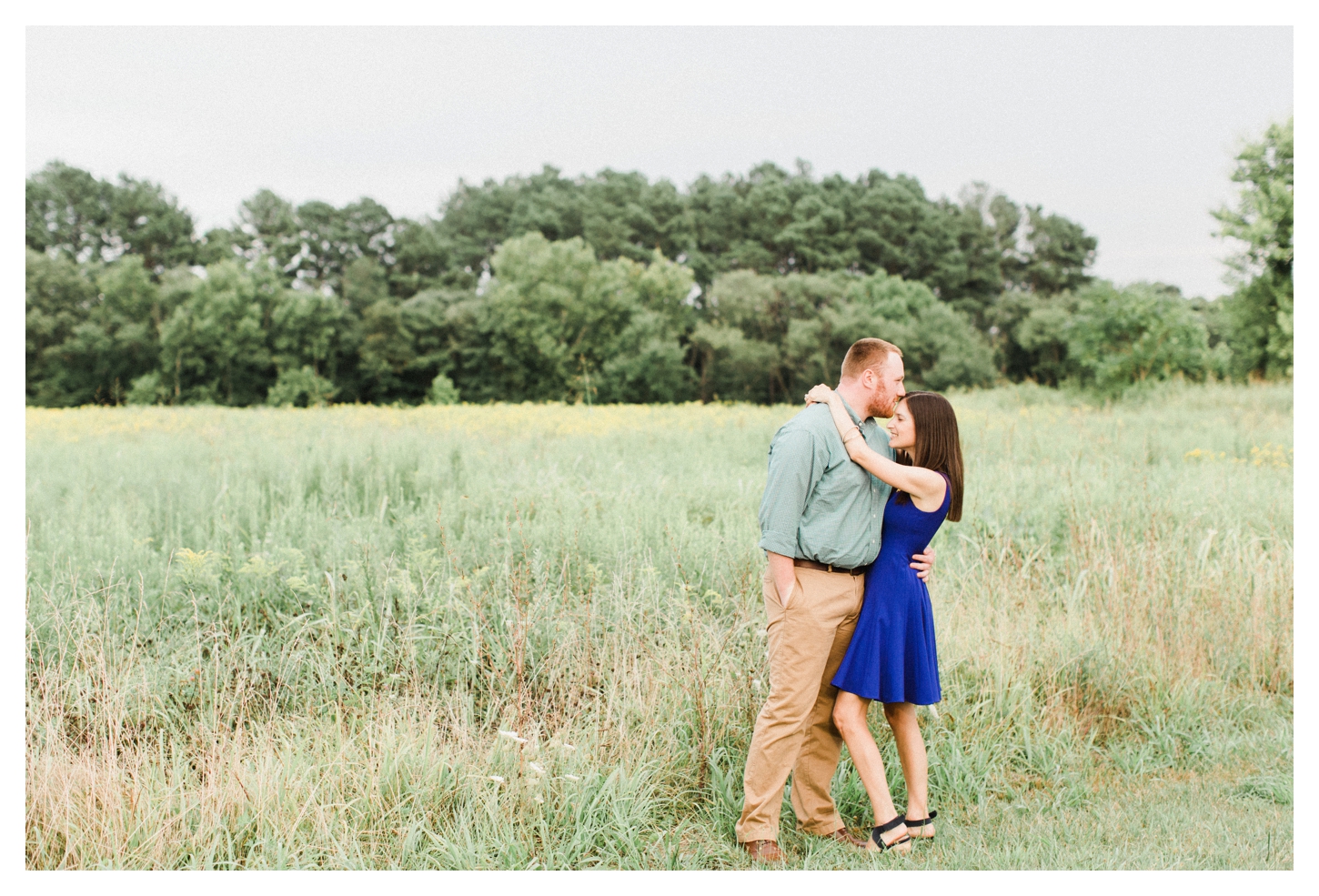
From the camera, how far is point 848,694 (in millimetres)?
3502

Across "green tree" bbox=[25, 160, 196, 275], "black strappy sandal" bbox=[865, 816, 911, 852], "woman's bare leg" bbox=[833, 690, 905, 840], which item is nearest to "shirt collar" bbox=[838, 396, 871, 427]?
"woman's bare leg" bbox=[833, 690, 905, 840]

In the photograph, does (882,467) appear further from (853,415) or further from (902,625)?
(902,625)

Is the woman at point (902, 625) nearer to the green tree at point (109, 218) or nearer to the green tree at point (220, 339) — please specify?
the green tree at point (220, 339)

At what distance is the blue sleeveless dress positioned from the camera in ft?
11.3

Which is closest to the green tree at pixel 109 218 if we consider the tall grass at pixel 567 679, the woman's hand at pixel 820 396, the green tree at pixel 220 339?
the green tree at pixel 220 339

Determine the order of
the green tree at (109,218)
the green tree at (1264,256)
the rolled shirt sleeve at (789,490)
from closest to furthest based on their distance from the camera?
the rolled shirt sleeve at (789,490), the green tree at (1264,256), the green tree at (109,218)

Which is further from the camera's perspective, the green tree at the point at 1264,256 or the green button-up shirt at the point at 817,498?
the green tree at the point at 1264,256

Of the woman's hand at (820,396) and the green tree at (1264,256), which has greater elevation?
the green tree at (1264,256)

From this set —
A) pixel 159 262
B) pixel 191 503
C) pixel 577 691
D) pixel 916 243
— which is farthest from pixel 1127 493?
pixel 159 262

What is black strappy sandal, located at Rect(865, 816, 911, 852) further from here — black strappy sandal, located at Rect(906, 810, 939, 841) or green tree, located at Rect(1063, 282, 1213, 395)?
green tree, located at Rect(1063, 282, 1213, 395)

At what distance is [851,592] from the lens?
343cm

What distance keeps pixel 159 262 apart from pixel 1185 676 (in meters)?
53.9

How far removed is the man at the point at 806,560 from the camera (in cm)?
330

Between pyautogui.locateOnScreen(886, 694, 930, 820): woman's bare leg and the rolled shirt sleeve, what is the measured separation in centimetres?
83
